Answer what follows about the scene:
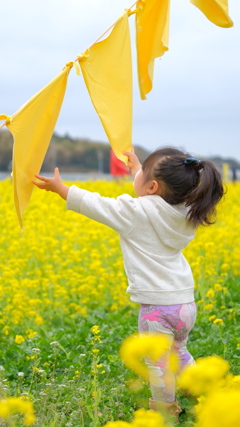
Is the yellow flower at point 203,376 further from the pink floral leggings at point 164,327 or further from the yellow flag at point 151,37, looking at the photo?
the yellow flag at point 151,37

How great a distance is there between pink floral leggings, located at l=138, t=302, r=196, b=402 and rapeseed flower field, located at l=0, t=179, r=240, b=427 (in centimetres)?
20

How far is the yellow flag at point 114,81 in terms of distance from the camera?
351 centimetres

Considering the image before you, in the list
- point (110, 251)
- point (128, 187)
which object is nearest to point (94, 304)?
point (110, 251)

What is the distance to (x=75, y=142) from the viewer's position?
46.0 m

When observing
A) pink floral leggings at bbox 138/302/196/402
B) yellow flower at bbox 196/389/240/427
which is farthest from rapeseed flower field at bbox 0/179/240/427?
pink floral leggings at bbox 138/302/196/402

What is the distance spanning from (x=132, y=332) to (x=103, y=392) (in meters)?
1.21

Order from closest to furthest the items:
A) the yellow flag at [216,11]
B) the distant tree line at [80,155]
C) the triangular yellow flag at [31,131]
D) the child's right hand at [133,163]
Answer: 1. the triangular yellow flag at [31,131]
2. the child's right hand at [133,163]
3. the yellow flag at [216,11]
4. the distant tree line at [80,155]

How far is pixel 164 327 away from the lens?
3.04m

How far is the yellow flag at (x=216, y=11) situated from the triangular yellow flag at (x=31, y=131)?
908 mm

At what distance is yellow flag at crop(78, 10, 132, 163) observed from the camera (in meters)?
3.51

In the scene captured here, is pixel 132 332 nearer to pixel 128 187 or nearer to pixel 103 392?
pixel 103 392

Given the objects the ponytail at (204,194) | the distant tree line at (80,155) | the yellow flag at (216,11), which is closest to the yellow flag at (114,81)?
the yellow flag at (216,11)

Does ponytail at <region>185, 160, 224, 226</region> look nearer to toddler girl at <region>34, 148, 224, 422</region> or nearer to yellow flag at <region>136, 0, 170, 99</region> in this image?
toddler girl at <region>34, 148, 224, 422</region>

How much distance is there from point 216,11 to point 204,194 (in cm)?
130
